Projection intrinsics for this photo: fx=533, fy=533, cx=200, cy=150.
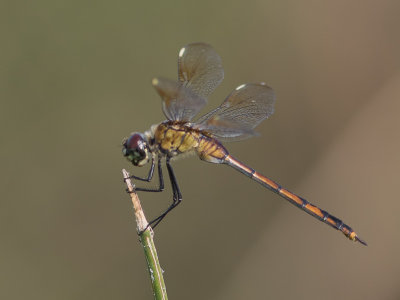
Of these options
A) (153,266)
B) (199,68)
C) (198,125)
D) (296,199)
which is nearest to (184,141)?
(198,125)

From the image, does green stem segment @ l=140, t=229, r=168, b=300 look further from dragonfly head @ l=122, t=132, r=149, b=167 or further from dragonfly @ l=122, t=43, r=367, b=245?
dragonfly head @ l=122, t=132, r=149, b=167

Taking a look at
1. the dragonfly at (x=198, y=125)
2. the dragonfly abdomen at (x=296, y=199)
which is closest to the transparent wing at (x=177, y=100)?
the dragonfly at (x=198, y=125)

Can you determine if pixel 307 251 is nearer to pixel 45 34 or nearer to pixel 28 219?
pixel 28 219

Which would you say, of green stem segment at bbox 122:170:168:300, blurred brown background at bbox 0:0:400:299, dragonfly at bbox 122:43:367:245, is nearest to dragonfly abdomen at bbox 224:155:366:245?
dragonfly at bbox 122:43:367:245

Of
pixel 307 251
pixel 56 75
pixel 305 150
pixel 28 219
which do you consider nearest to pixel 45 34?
pixel 56 75

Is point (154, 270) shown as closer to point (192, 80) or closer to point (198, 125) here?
point (198, 125)
